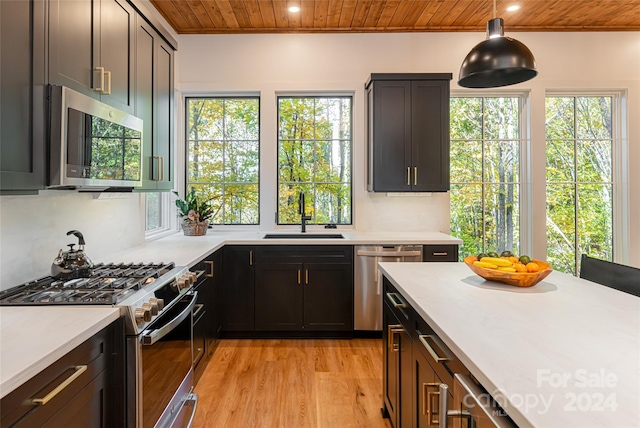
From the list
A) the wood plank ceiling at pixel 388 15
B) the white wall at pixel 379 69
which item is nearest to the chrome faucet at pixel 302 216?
the white wall at pixel 379 69

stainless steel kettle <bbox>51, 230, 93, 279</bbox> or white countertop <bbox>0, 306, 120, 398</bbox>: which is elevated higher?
stainless steel kettle <bbox>51, 230, 93, 279</bbox>

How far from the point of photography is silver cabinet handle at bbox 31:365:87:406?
89cm

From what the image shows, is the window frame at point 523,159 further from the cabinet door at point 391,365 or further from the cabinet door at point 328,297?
the cabinet door at point 391,365

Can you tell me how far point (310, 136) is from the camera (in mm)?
3750

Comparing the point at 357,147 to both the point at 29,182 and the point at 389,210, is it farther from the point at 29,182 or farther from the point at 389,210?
the point at 29,182

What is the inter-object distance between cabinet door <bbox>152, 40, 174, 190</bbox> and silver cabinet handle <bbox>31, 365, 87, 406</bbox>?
156cm

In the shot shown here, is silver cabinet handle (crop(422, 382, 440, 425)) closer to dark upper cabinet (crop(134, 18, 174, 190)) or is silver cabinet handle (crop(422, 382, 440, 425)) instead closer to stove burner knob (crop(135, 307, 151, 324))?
stove burner knob (crop(135, 307, 151, 324))

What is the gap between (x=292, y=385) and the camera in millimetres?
2387

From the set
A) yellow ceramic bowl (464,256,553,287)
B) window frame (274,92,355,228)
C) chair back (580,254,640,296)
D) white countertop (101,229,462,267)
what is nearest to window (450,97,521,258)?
white countertop (101,229,462,267)

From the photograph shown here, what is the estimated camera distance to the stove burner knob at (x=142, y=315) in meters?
1.32

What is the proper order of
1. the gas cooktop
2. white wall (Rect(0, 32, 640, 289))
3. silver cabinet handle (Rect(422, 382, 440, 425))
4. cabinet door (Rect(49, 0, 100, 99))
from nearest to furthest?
silver cabinet handle (Rect(422, 382, 440, 425))
the gas cooktop
cabinet door (Rect(49, 0, 100, 99))
white wall (Rect(0, 32, 640, 289))

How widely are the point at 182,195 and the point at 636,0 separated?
4.73m

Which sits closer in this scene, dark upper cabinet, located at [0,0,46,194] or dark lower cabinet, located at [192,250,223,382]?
dark upper cabinet, located at [0,0,46,194]

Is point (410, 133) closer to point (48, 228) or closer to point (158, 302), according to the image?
point (158, 302)
